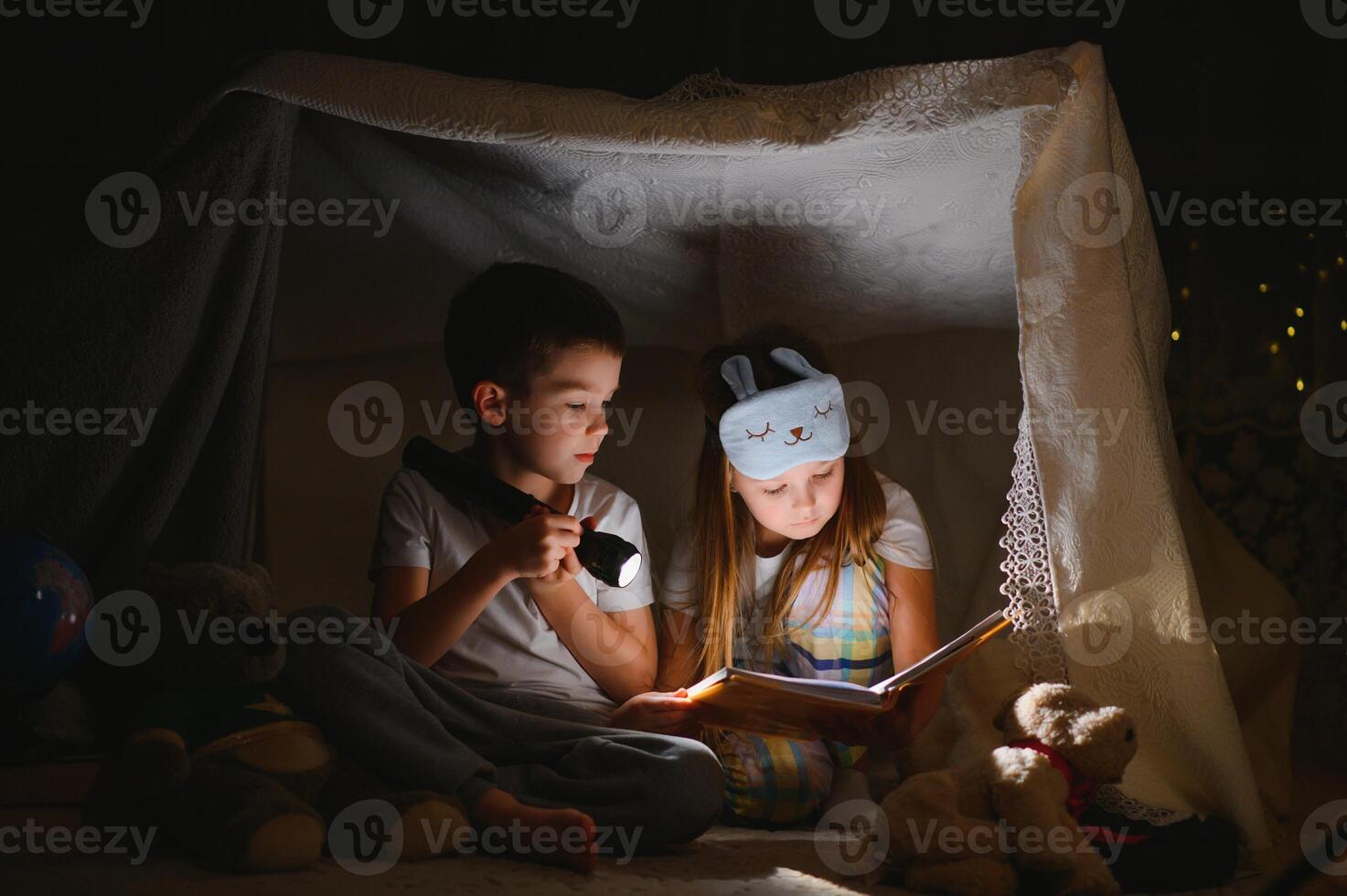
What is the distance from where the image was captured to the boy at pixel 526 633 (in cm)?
129

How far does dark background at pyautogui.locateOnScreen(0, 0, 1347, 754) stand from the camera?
7.14ft

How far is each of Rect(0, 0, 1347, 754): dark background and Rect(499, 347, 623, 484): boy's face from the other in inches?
35.9

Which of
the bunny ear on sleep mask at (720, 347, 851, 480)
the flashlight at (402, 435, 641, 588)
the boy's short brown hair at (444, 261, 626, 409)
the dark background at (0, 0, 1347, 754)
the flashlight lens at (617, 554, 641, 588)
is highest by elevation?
the dark background at (0, 0, 1347, 754)

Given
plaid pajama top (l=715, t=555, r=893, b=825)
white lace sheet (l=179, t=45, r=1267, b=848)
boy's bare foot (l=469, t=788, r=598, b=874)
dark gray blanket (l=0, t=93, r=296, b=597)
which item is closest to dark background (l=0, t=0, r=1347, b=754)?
white lace sheet (l=179, t=45, r=1267, b=848)

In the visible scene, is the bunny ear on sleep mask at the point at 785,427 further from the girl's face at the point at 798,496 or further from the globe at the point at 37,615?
the globe at the point at 37,615

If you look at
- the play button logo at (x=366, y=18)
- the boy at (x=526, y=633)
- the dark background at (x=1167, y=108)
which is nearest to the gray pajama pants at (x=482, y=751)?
the boy at (x=526, y=633)

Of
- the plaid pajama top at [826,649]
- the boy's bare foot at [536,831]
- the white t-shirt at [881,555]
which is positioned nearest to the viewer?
the boy's bare foot at [536,831]

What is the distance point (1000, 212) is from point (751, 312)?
1.44ft

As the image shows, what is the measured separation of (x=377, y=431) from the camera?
6.75ft

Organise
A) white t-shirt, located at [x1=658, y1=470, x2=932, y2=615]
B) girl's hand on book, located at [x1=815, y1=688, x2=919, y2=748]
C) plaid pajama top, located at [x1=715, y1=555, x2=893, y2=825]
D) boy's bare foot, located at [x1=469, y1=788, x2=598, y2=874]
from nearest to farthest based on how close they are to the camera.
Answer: boy's bare foot, located at [x1=469, y1=788, x2=598, y2=874] → girl's hand on book, located at [x1=815, y1=688, x2=919, y2=748] → plaid pajama top, located at [x1=715, y1=555, x2=893, y2=825] → white t-shirt, located at [x1=658, y1=470, x2=932, y2=615]

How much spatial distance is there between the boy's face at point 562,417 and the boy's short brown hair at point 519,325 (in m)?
0.02

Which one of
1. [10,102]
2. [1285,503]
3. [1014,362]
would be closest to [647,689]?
[1014,362]

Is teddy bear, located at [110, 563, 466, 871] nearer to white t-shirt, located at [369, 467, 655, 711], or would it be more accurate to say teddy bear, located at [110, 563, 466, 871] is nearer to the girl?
white t-shirt, located at [369, 467, 655, 711]

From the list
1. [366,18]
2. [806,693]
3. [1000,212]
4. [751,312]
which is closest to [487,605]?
[806,693]
